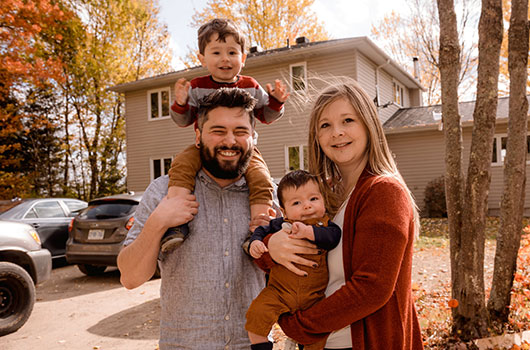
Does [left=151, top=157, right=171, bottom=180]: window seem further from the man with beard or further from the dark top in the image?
the dark top

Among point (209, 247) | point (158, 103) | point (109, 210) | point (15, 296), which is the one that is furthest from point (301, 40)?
point (209, 247)

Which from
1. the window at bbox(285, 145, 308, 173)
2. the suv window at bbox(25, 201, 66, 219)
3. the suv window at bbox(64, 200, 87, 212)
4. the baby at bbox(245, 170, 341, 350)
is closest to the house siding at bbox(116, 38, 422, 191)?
the window at bbox(285, 145, 308, 173)

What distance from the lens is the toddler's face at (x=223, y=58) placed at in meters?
3.20

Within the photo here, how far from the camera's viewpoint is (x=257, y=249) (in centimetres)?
203

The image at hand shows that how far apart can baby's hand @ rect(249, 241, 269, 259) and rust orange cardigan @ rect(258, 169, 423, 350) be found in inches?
13.7

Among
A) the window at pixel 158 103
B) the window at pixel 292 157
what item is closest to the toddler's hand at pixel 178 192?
the window at pixel 292 157

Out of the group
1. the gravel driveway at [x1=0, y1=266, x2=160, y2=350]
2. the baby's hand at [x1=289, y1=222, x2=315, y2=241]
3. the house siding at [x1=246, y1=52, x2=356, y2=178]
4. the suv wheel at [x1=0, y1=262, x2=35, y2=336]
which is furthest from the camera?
the house siding at [x1=246, y1=52, x2=356, y2=178]

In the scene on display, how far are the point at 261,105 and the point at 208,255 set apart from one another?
1.41 metres

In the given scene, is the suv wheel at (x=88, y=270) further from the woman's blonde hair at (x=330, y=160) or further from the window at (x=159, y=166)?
the window at (x=159, y=166)

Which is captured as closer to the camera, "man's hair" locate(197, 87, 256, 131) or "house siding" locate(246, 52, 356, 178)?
"man's hair" locate(197, 87, 256, 131)

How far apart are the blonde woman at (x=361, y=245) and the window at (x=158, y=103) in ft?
60.8

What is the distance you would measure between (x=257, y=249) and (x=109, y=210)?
7181mm

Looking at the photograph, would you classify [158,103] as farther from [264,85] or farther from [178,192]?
[178,192]

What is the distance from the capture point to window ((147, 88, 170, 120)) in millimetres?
19719
